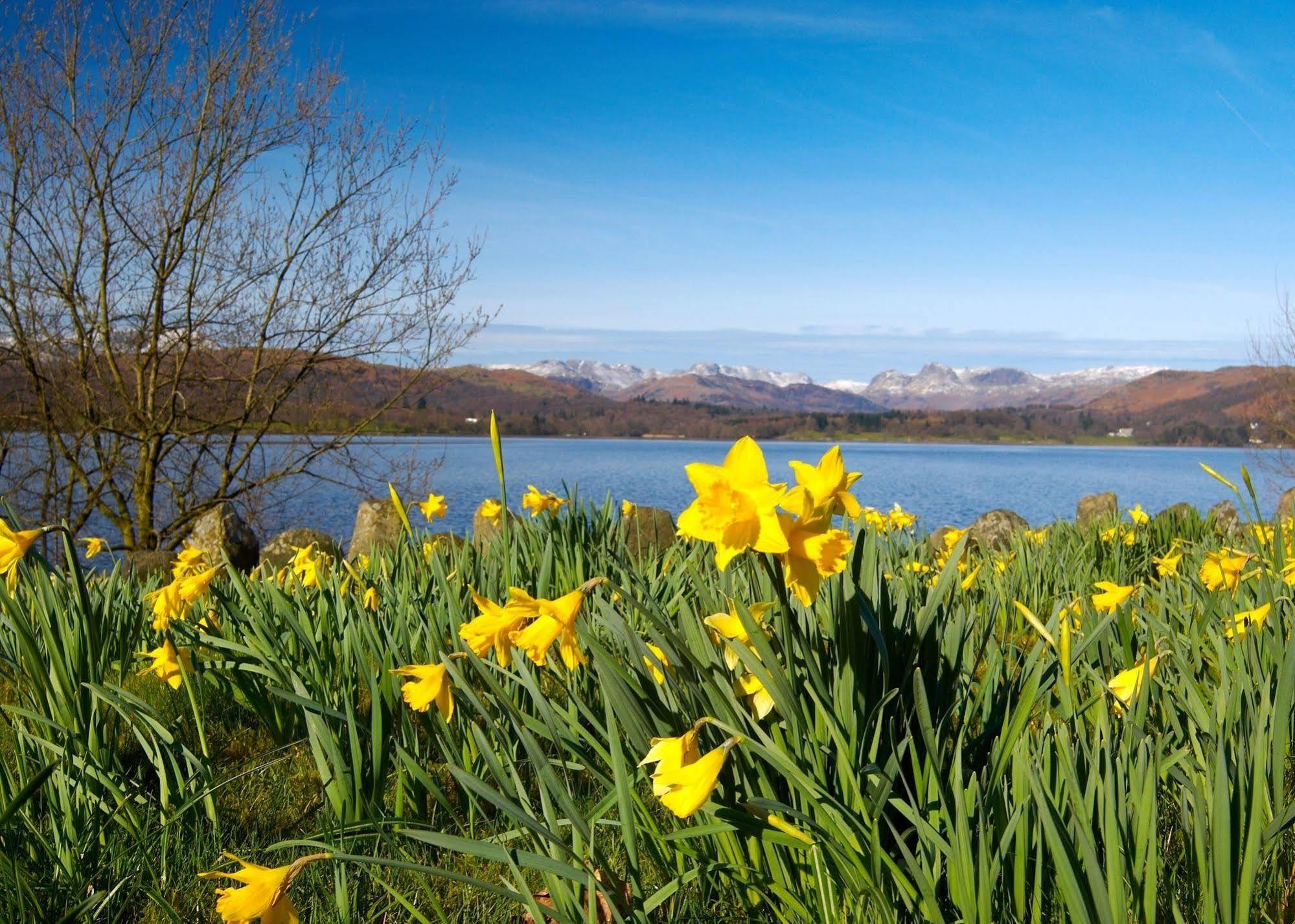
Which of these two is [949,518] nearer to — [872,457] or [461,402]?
[461,402]

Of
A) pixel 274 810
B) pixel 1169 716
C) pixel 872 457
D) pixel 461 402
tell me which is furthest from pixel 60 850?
pixel 872 457

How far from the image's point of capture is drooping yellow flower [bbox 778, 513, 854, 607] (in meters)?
1.16

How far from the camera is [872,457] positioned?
9044 centimetres

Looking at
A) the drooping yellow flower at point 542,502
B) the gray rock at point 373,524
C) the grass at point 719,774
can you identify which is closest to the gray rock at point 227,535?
the gray rock at point 373,524

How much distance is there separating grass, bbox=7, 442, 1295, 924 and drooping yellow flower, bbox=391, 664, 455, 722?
112mm

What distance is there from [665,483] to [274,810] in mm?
35127

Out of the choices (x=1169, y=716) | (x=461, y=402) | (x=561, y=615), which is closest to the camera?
(x=561, y=615)

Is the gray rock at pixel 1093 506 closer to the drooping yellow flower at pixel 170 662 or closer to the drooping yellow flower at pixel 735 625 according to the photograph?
the drooping yellow flower at pixel 735 625

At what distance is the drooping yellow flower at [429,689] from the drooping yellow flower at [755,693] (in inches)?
20.3

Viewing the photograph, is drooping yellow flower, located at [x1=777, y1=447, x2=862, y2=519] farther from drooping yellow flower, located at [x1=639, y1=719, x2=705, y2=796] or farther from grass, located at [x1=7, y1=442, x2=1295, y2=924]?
drooping yellow flower, located at [x1=639, y1=719, x2=705, y2=796]

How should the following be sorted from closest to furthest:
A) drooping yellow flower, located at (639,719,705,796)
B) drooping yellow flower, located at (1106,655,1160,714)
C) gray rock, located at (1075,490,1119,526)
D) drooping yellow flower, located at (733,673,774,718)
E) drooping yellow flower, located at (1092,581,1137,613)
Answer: drooping yellow flower, located at (639,719,705,796)
drooping yellow flower, located at (733,673,774,718)
drooping yellow flower, located at (1106,655,1160,714)
drooping yellow flower, located at (1092,581,1137,613)
gray rock, located at (1075,490,1119,526)

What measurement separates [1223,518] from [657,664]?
863cm

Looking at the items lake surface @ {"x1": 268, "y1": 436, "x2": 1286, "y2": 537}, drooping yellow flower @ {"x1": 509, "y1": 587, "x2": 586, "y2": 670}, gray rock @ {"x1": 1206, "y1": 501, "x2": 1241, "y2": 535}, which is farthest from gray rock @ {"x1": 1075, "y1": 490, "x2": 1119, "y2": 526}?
drooping yellow flower @ {"x1": 509, "y1": 587, "x2": 586, "y2": 670}

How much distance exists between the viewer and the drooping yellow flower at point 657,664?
153 cm
